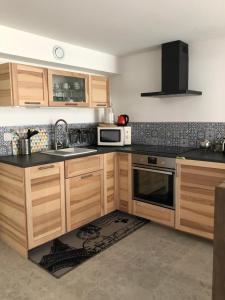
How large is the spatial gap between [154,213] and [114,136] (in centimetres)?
120

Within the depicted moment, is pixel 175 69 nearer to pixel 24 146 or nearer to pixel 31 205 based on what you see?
pixel 24 146

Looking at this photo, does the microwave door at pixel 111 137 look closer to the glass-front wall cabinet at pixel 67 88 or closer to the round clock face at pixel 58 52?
the glass-front wall cabinet at pixel 67 88

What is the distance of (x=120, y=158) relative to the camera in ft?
10.6

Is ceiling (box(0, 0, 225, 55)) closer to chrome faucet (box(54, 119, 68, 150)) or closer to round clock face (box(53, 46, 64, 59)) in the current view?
round clock face (box(53, 46, 64, 59))

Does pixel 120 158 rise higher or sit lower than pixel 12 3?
lower

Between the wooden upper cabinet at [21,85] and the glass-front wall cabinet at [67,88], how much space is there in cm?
13

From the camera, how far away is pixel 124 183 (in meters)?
3.24

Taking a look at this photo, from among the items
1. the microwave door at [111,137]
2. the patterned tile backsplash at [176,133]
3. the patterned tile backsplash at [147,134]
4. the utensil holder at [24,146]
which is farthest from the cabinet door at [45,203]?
the patterned tile backsplash at [176,133]

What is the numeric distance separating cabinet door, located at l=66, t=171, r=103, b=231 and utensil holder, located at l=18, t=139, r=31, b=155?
0.62 m

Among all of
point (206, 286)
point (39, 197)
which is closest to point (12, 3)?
point (39, 197)

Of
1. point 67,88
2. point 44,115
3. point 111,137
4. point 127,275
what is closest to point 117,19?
point 67,88

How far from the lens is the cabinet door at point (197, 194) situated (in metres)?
2.46

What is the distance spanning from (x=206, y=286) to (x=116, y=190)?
1.60 meters

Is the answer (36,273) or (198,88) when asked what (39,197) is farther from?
(198,88)
